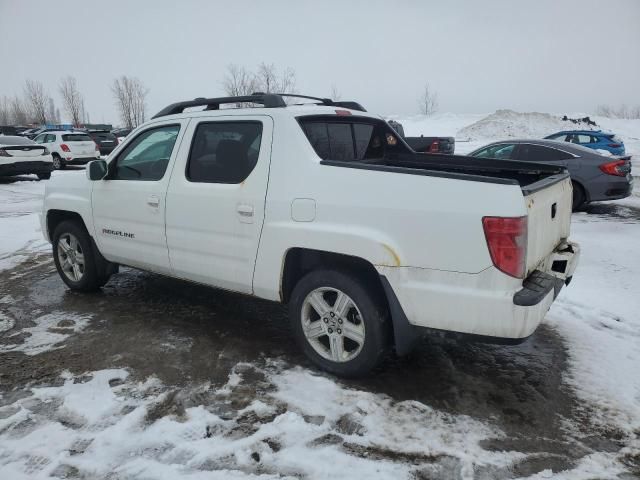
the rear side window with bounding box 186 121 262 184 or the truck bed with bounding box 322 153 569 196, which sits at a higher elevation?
the rear side window with bounding box 186 121 262 184

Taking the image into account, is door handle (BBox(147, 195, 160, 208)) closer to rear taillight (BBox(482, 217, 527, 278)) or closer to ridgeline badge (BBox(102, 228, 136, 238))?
ridgeline badge (BBox(102, 228, 136, 238))

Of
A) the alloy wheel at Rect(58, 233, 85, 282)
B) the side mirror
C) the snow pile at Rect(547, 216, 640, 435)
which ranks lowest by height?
the snow pile at Rect(547, 216, 640, 435)

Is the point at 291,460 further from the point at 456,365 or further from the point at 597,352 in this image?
the point at 597,352

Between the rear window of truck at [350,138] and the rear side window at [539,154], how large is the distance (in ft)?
22.7

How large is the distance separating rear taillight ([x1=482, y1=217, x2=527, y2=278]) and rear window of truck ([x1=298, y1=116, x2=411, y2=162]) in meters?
1.35

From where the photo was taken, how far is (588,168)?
996cm

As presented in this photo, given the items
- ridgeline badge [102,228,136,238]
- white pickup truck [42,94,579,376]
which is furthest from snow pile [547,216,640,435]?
ridgeline badge [102,228,136,238]

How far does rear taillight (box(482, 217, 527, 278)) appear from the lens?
2.71 metres

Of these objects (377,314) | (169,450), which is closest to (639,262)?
(377,314)

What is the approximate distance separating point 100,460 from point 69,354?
4.81ft

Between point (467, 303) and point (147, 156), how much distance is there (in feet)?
10.2

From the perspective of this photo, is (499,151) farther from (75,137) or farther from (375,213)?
(75,137)

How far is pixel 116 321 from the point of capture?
177 inches

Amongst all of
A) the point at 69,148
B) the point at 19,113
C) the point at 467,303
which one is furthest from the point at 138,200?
the point at 19,113
